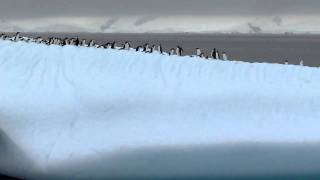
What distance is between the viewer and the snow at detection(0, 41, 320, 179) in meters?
9.36

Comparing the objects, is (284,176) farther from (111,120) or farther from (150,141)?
(111,120)

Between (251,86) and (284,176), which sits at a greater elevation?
(251,86)

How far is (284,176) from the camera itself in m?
9.32

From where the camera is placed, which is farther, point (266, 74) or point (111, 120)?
point (266, 74)

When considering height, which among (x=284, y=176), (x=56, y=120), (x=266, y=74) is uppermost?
(x=266, y=74)

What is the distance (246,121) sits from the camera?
9.63 metres

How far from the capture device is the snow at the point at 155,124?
9.36m

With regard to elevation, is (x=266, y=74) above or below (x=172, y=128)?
above

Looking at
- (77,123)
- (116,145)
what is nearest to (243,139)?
(116,145)

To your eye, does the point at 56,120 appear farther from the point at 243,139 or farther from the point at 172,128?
the point at 243,139

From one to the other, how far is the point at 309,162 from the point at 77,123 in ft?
11.2

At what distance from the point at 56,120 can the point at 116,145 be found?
3.26 ft

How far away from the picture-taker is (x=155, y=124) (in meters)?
9.58

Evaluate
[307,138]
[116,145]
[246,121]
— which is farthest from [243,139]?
[116,145]
